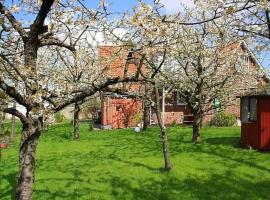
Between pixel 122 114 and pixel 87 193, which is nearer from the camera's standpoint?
pixel 87 193

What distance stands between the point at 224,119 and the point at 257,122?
55.2 feet

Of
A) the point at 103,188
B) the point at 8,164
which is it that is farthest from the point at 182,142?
the point at 103,188

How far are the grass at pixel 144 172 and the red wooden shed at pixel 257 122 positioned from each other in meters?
0.77

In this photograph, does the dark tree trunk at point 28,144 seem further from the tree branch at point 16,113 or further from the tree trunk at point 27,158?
the tree branch at point 16,113

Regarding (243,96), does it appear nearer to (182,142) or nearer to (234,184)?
(182,142)

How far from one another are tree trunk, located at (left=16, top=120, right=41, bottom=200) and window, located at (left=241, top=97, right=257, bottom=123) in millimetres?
15658

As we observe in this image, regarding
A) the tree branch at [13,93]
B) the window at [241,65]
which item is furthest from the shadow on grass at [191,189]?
the window at [241,65]

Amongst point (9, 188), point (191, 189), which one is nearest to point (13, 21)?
point (9, 188)

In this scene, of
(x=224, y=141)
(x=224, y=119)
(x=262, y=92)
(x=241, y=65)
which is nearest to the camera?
(x=262, y=92)

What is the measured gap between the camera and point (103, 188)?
13.5 m

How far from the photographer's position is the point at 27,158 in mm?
8438

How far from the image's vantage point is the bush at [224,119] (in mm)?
38594

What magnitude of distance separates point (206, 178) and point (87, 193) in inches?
153

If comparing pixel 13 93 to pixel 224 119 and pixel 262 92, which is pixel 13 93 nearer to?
pixel 262 92
